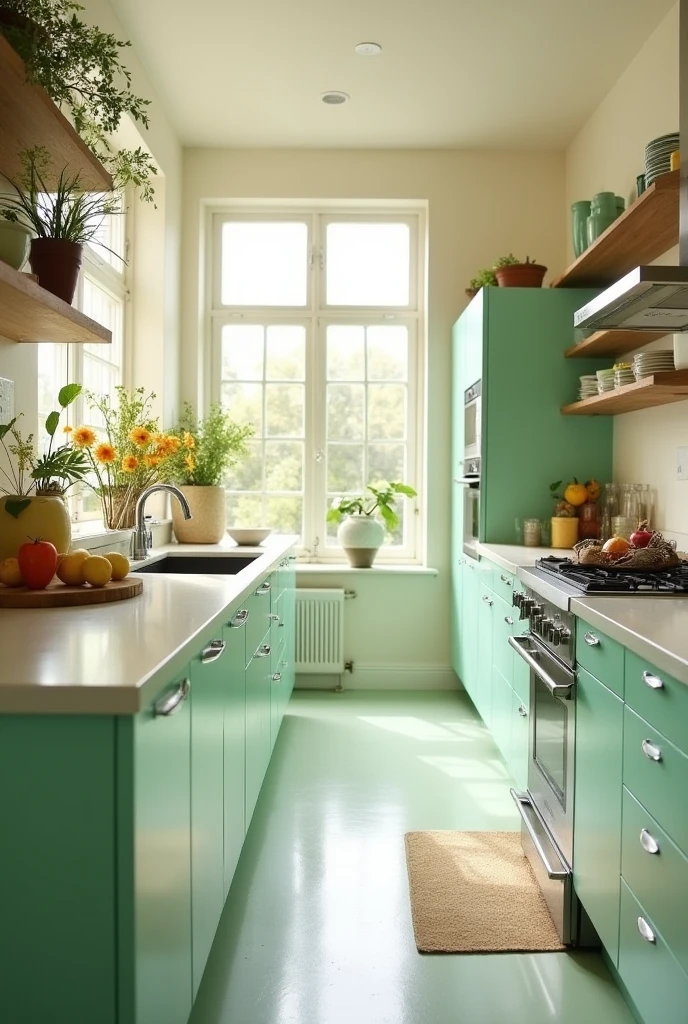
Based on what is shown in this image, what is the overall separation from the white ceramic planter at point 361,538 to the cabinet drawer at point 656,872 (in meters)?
3.07

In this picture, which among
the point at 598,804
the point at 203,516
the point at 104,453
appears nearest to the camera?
the point at 598,804

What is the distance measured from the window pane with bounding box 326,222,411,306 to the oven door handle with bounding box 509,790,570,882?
3206 millimetres

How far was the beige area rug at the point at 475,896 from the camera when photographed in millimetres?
2135

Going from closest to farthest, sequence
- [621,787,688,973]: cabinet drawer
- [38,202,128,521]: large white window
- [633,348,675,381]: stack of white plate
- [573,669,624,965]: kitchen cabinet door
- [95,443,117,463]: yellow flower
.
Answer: [621,787,688,973]: cabinet drawer
[573,669,624,965]: kitchen cabinet door
[633,348,675,381]: stack of white plate
[95,443,117,463]: yellow flower
[38,202,128,521]: large white window

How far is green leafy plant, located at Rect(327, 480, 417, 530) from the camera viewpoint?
471cm

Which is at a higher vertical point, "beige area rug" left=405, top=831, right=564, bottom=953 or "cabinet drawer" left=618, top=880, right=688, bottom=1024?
"cabinet drawer" left=618, top=880, right=688, bottom=1024

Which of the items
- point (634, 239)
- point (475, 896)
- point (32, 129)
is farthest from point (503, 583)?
point (32, 129)

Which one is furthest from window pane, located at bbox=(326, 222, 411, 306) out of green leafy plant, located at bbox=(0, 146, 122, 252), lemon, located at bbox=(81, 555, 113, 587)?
lemon, located at bbox=(81, 555, 113, 587)

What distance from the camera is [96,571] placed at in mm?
1990

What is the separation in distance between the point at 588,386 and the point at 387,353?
1645 millimetres

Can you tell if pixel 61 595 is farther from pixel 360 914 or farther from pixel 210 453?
pixel 210 453

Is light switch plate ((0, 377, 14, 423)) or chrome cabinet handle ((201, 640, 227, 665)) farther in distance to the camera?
light switch plate ((0, 377, 14, 423))

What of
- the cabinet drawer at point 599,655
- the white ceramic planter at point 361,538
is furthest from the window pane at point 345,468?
the cabinet drawer at point 599,655

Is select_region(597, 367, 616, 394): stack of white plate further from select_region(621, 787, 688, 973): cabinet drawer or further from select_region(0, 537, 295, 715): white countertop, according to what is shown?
select_region(621, 787, 688, 973): cabinet drawer
